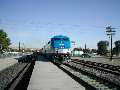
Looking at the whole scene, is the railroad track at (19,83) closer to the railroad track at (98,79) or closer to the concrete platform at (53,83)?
the concrete platform at (53,83)

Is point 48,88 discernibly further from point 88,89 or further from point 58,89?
point 88,89

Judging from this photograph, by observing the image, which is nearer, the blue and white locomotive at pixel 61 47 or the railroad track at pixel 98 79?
the railroad track at pixel 98 79

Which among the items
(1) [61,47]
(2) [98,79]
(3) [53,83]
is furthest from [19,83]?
(1) [61,47]

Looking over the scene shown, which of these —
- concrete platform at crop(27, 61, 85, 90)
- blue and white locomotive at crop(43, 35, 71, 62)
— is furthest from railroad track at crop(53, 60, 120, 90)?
blue and white locomotive at crop(43, 35, 71, 62)

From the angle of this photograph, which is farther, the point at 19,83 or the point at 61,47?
the point at 61,47

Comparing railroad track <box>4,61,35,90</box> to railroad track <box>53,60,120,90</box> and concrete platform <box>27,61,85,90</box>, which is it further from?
railroad track <box>53,60,120,90</box>

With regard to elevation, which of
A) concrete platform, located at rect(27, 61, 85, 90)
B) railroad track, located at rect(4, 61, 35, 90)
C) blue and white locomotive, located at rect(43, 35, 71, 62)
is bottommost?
railroad track, located at rect(4, 61, 35, 90)

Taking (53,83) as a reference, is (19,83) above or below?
below

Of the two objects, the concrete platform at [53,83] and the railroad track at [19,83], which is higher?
the concrete platform at [53,83]

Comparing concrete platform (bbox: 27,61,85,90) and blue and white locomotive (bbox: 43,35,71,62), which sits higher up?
blue and white locomotive (bbox: 43,35,71,62)

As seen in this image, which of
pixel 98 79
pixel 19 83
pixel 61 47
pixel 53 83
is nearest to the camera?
pixel 53 83

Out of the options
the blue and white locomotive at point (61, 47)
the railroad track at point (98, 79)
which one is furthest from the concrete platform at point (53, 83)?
the blue and white locomotive at point (61, 47)

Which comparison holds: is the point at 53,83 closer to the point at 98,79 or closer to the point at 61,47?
the point at 98,79

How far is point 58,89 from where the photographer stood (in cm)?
1235
